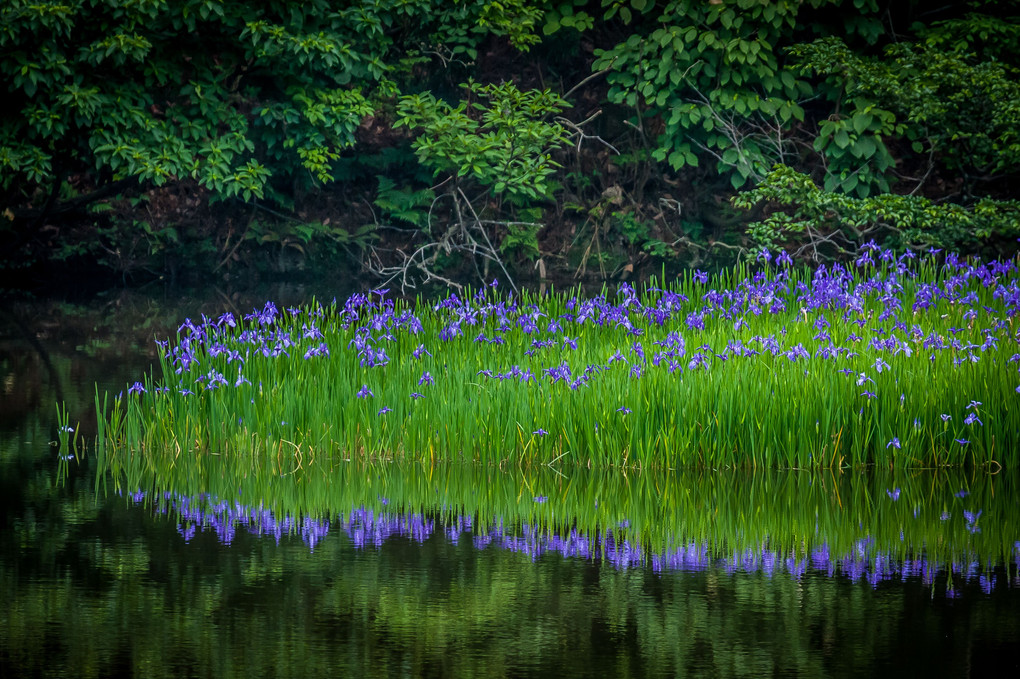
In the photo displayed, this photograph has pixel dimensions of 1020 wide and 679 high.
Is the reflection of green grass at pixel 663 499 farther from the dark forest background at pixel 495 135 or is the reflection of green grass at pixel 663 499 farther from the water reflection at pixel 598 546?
the dark forest background at pixel 495 135

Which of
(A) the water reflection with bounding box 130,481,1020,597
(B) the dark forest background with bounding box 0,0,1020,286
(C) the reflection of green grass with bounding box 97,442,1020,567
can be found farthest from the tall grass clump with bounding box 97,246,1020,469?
(B) the dark forest background with bounding box 0,0,1020,286

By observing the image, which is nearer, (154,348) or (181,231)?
(154,348)

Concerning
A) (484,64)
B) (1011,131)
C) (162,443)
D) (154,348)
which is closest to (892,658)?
(162,443)

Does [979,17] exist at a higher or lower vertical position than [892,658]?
higher

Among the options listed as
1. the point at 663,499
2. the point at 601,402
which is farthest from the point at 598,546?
the point at 601,402

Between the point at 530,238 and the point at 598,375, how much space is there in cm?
977

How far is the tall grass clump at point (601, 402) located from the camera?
6520 millimetres

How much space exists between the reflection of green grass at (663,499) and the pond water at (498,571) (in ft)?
0.06

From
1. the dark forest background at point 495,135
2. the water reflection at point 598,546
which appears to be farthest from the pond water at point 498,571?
the dark forest background at point 495,135

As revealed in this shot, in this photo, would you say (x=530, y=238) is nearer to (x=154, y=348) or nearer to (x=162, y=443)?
(x=154, y=348)

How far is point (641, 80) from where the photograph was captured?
15.7m

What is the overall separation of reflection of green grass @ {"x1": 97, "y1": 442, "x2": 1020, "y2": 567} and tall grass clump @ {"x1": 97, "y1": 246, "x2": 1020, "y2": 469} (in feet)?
0.64

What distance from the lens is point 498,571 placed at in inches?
171

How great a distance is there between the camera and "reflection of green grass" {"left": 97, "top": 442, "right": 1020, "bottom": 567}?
4891mm
